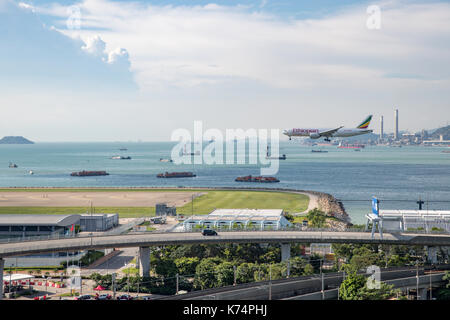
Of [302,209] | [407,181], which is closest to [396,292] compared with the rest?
[302,209]

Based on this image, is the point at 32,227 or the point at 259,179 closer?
the point at 32,227

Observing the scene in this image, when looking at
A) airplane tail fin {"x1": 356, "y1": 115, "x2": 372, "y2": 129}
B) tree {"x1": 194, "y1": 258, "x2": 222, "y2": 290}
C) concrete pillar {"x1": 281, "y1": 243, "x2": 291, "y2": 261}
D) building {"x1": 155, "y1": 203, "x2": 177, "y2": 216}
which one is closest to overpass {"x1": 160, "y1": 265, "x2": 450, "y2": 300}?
tree {"x1": 194, "y1": 258, "x2": 222, "y2": 290}

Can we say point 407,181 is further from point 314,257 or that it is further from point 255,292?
point 255,292

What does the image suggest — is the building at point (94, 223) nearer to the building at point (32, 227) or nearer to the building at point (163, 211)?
the building at point (32, 227)

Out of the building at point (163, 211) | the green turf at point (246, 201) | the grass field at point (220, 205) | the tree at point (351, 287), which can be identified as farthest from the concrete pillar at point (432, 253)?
the building at point (163, 211)

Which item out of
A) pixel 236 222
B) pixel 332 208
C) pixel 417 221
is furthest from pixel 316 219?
pixel 332 208

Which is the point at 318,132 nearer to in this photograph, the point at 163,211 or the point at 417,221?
the point at 417,221

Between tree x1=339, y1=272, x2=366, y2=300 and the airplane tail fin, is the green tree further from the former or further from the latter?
the airplane tail fin
